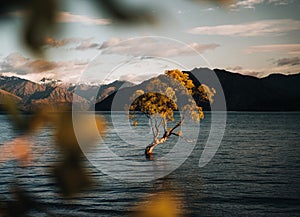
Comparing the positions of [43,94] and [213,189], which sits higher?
[43,94]

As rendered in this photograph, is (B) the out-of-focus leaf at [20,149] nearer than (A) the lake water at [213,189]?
Yes

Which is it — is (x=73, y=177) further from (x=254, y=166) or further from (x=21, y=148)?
(x=254, y=166)

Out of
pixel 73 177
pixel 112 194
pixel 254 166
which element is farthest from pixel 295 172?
pixel 73 177

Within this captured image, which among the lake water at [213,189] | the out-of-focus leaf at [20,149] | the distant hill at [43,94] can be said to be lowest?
the lake water at [213,189]

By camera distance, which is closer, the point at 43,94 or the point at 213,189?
the point at 43,94

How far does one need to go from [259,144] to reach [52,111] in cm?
7799

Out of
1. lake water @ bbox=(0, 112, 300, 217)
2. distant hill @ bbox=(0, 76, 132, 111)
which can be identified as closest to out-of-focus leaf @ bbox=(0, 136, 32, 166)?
distant hill @ bbox=(0, 76, 132, 111)

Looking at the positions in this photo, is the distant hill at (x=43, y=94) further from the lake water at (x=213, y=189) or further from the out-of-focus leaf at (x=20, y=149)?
the lake water at (x=213, y=189)

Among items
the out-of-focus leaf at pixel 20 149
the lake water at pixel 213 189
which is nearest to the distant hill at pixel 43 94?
the out-of-focus leaf at pixel 20 149

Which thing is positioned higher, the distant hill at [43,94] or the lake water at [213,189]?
the distant hill at [43,94]

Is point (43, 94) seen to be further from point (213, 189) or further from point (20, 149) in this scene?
point (213, 189)

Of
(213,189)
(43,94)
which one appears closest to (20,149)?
(43,94)

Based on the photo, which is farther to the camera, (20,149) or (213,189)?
(213,189)

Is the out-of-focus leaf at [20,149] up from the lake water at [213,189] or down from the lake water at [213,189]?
up
